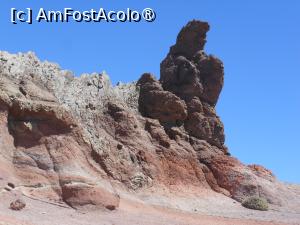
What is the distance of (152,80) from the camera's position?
3484 centimetres

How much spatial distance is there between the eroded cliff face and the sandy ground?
0.80 metres

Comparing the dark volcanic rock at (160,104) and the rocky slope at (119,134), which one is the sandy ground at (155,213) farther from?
the dark volcanic rock at (160,104)

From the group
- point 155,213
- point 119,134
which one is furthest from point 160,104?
point 155,213

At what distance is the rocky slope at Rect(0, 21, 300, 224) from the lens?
23516mm

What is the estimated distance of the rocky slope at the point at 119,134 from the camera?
2352 centimetres

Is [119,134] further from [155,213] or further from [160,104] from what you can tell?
[155,213]

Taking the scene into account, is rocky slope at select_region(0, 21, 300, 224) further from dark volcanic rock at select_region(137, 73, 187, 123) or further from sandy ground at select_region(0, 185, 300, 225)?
sandy ground at select_region(0, 185, 300, 225)

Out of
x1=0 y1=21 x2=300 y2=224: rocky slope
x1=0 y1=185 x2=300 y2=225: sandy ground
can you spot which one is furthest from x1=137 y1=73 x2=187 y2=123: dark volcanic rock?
x1=0 y1=185 x2=300 y2=225: sandy ground

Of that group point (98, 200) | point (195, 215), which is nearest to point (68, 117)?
point (98, 200)

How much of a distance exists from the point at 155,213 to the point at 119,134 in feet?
21.3

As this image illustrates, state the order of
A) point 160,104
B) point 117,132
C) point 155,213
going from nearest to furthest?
point 155,213, point 117,132, point 160,104

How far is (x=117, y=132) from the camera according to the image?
101 feet

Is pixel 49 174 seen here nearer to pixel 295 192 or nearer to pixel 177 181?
pixel 177 181

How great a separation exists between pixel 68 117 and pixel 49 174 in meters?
3.59
